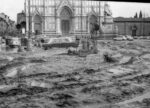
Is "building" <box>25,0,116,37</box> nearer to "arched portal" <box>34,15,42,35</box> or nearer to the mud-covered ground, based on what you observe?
"arched portal" <box>34,15,42,35</box>

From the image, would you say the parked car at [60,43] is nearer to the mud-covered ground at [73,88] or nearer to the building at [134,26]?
the mud-covered ground at [73,88]

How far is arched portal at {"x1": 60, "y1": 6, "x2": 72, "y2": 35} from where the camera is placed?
49.4 m

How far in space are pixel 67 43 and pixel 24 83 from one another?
21.4m

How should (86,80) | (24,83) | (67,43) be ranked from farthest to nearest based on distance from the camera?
1. (67,43)
2. (86,80)
3. (24,83)

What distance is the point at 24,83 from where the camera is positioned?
11914 mm

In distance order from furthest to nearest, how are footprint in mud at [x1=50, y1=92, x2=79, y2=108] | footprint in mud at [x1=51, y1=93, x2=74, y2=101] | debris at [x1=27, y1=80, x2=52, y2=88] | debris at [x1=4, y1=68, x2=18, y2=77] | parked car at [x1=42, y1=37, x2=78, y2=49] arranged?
parked car at [x1=42, y1=37, x2=78, y2=49] → debris at [x1=4, y1=68, x2=18, y2=77] → debris at [x1=27, y1=80, x2=52, y2=88] → footprint in mud at [x1=51, y1=93, x2=74, y2=101] → footprint in mud at [x1=50, y1=92, x2=79, y2=108]

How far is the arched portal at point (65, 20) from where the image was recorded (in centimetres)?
4944

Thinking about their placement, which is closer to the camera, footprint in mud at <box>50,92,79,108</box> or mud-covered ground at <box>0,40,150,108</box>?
footprint in mud at <box>50,92,79,108</box>

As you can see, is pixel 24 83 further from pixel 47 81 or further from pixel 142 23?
pixel 142 23

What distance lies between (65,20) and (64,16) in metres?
0.89

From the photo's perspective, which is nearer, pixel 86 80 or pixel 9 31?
pixel 86 80

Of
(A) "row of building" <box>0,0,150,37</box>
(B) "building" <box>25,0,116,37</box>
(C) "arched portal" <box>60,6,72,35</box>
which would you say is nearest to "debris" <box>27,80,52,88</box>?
(A) "row of building" <box>0,0,150,37</box>

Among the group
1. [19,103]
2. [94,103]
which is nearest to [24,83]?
[19,103]

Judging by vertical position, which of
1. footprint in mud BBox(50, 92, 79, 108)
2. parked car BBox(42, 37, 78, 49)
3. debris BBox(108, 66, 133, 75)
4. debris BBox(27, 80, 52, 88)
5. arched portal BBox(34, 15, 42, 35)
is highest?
arched portal BBox(34, 15, 42, 35)
